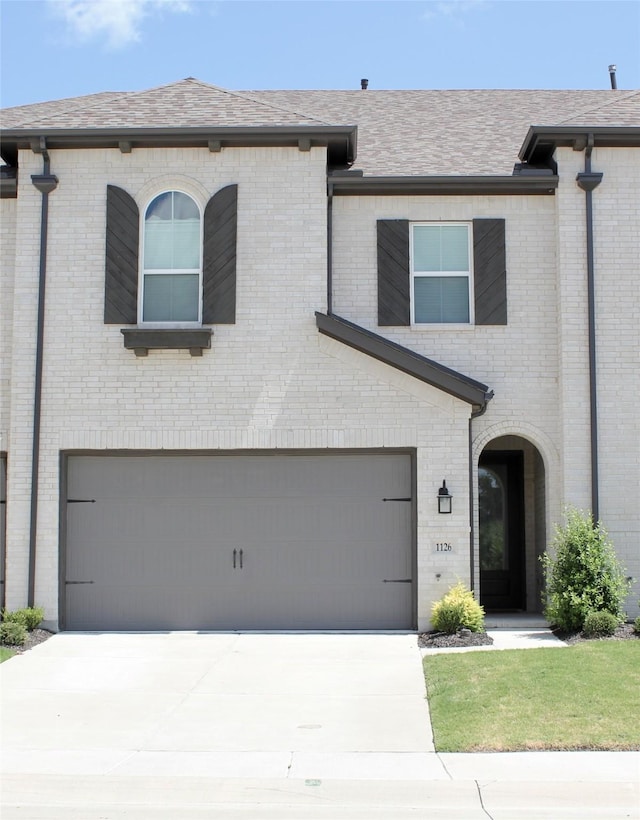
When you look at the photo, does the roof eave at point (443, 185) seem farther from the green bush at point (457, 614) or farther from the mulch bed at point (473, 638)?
the mulch bed at point (473, 638)

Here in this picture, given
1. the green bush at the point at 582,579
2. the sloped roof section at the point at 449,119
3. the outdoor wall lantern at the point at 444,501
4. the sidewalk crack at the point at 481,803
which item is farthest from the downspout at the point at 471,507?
the sidewalk crack at the point at 481,803

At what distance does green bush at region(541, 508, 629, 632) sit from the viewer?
539 inches

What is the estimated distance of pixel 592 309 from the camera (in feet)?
49.2

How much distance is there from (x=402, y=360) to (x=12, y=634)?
6.25m

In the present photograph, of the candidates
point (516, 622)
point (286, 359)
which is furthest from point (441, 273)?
point (516, 622)

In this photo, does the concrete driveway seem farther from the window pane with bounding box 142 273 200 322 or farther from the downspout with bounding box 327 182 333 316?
the downspout with bounding box 327 182 333 316

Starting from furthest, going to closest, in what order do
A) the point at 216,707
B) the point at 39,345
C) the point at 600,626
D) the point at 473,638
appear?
1. the point at 39,345
2. the point at 473,638
3. the point at 600,626
4. the point at 216,707

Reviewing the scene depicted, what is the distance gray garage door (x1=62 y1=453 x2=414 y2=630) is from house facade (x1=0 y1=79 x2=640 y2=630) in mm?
31

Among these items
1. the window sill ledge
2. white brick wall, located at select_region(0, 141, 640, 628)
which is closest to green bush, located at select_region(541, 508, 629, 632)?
white brick wall, located at select_region(0, 141, 640, 628)

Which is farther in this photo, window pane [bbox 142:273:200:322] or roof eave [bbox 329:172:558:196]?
roof eave [bbox 329:172:558:196]

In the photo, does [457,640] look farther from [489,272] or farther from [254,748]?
[489,272]

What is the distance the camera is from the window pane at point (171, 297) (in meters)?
15.1

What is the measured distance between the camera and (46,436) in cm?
1470

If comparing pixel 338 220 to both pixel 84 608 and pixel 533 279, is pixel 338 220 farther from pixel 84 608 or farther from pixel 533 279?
pixel 84 608
